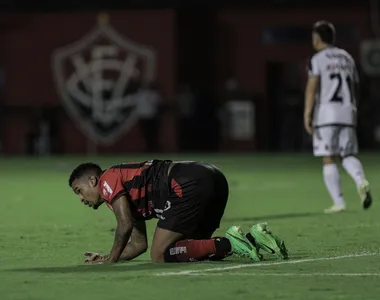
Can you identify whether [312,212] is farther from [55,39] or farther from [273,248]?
[55,39]

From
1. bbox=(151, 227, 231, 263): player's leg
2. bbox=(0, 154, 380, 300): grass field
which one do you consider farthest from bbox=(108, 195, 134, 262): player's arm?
bbox=(151, 227, 231, 263): player's leg

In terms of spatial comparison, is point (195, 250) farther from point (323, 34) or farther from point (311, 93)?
point (323, 34)

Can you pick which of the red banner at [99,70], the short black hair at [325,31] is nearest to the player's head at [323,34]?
the short black hair at [325,31]

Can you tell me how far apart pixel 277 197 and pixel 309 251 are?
7842mm

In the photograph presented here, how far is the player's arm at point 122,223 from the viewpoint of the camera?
9.08 meters

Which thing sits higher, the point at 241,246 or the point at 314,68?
the point at 314,68

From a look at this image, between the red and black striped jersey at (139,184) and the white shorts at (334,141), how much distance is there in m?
5.76

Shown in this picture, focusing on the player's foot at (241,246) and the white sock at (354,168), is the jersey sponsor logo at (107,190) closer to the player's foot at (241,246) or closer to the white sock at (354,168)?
the player's foot at (241,246)

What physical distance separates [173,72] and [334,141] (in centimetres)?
2170

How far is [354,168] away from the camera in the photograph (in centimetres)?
1486

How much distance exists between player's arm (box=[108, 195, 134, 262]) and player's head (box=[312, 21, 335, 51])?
20.5 feet

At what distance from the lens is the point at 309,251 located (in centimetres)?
1059

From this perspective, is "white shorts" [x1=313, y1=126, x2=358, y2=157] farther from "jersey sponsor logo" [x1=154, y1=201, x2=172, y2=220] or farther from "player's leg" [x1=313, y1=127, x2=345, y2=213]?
"jersey sponsor logo" [x1=154, y1=201, x2=172, y2=220]

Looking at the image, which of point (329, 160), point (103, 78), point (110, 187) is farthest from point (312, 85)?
point (103, 78)
